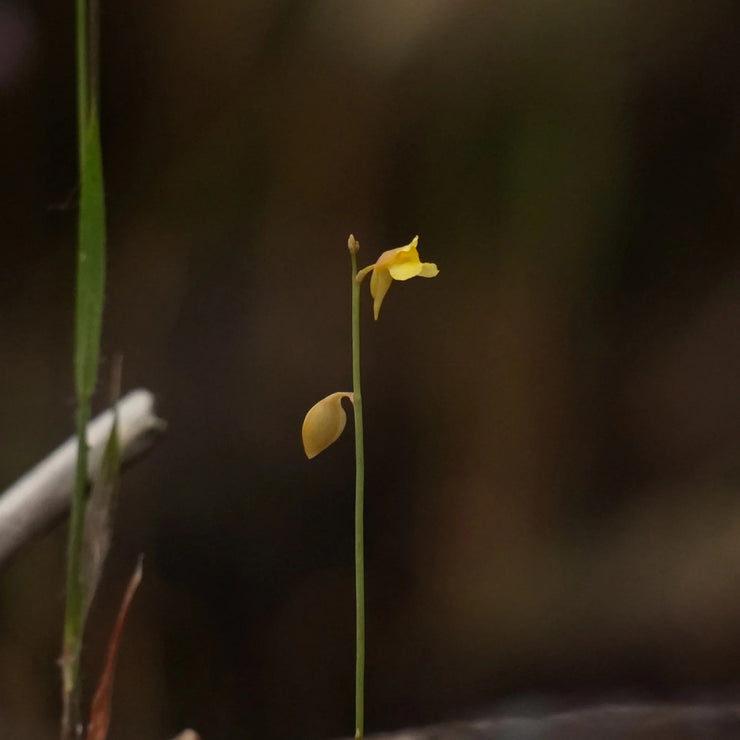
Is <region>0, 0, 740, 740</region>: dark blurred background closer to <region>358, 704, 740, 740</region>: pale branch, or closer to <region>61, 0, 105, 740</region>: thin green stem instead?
<region>358, 704, 740, 740</region>: pale branch

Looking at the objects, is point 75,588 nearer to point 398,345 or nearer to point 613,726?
point 613,726

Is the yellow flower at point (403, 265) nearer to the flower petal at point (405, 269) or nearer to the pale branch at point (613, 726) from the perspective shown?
the flower petal at point (405, 269)

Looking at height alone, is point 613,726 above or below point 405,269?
below

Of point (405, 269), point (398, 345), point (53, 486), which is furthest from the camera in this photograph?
point (398, 345)

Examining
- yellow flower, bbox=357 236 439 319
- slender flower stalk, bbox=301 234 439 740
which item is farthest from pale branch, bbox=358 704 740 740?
yellow flower, bbox=357 236 439 319

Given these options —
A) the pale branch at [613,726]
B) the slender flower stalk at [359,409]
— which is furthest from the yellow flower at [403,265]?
the pale branch at [613,726]

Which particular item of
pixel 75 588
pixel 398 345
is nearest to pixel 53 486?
pixel 75 588

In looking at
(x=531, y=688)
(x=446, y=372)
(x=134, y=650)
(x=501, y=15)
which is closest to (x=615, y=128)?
(x=501, y=15)
